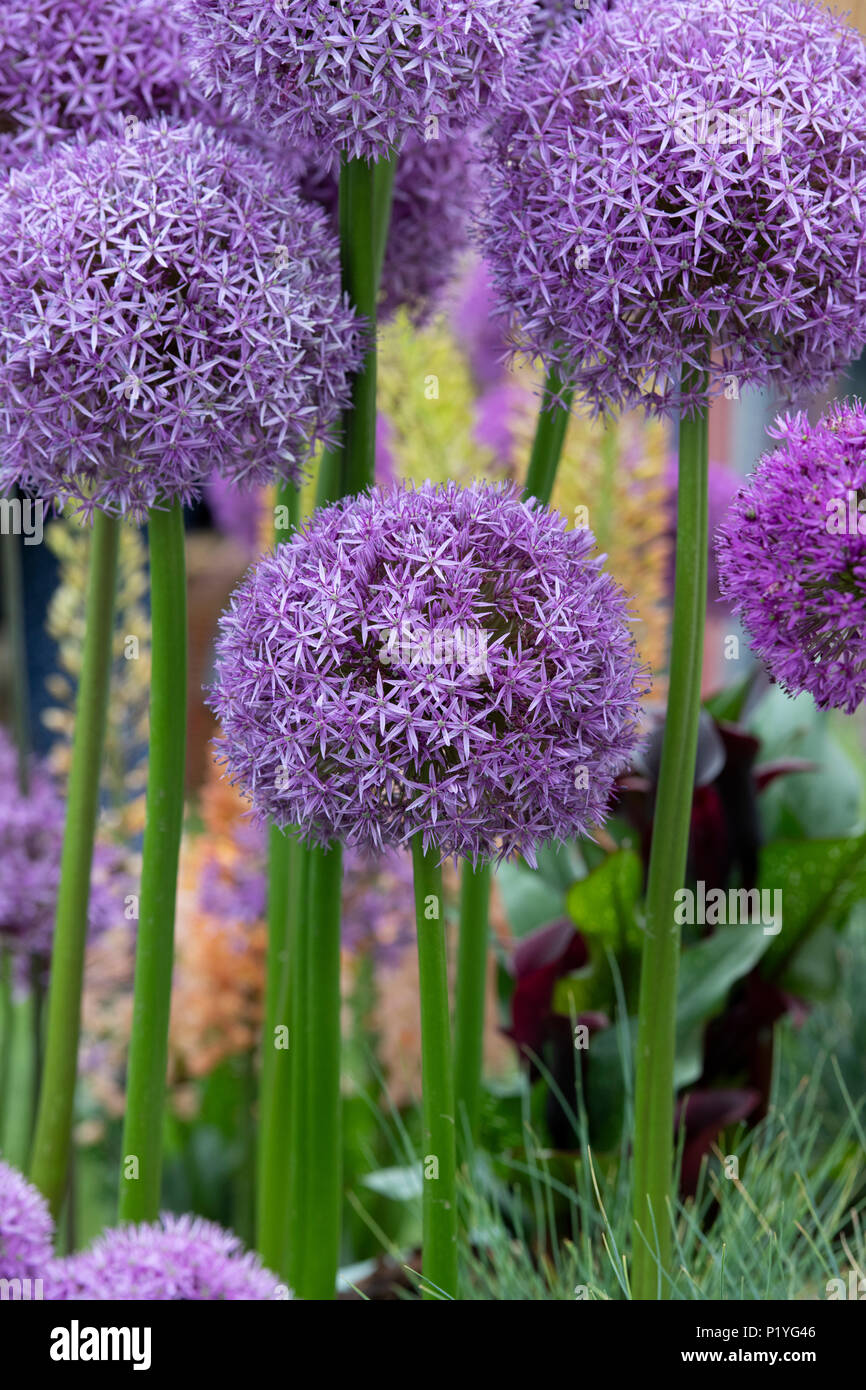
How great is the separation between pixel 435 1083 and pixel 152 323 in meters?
0.37

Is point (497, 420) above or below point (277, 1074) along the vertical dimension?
above

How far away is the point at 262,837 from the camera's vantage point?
1.07 m

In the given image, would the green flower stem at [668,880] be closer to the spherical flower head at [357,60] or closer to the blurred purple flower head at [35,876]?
the spherical flower head at [357,60]

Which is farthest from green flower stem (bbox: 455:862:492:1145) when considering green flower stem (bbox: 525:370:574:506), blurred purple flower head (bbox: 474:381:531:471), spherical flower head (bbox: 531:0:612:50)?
blurred purple flower head (bbox: 474:381:531:471)

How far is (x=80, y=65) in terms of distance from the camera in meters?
0.70

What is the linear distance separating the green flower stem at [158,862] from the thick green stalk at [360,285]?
100 millimetres

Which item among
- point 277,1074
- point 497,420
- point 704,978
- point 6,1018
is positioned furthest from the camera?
point 497,420

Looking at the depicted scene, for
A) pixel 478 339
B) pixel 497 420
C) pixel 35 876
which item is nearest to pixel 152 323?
pixel 35 876

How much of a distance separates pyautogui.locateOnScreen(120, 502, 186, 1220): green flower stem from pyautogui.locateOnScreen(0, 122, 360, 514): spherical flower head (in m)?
0.06

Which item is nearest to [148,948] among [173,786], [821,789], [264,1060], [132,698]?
[173,786]

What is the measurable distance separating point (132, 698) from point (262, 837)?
171mm

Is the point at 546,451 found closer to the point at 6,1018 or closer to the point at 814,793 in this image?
the point at 814,793

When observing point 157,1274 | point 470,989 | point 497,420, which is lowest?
point 157,1274

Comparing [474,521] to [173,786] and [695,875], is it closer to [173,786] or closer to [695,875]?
[173,786]
